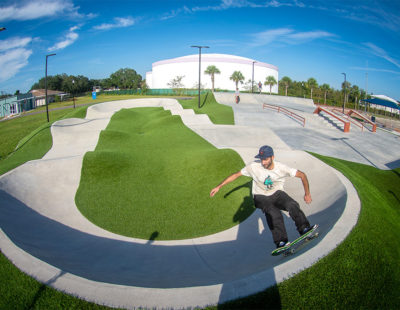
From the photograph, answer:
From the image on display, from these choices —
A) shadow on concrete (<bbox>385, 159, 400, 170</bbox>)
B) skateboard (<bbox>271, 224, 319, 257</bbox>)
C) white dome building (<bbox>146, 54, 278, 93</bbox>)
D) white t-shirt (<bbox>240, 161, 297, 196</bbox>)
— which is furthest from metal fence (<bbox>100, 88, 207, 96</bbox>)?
skateboard (<bbox>271, 224, 319, 257</bbox>)

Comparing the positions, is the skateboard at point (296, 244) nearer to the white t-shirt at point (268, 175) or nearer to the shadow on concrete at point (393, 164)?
the white t-shirt at point (268, 175)

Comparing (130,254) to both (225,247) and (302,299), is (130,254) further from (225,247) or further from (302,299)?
(302,299)

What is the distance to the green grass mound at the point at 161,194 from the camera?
8531mm

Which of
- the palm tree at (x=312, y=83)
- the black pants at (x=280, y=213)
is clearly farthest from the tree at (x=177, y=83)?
the black pants at (x=280, y=213)

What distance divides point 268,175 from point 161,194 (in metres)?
6.40

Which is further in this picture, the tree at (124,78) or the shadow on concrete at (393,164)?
the tree at (124,78)

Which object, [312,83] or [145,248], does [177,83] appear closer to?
[312,83]

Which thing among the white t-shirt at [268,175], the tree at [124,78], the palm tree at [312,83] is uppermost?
the tree at [124,78]

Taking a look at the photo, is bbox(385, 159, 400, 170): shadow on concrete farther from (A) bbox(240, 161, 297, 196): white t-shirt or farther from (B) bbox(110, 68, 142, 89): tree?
(B) bbox(110, 68, 142, 89): tree

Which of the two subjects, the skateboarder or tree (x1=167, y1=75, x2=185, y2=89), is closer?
the skateboarder

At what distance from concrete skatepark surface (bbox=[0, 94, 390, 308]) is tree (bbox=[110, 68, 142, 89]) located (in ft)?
425

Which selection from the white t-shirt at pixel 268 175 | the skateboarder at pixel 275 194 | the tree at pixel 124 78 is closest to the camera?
the skateboarder at pixel 275 194

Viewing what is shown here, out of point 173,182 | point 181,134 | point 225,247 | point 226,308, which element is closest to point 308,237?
point 226,308

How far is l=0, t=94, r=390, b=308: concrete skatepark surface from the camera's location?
3869 mm
